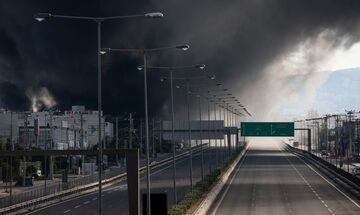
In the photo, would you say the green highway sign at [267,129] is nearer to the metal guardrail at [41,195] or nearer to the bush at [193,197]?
the metal guardrail at [41,195]

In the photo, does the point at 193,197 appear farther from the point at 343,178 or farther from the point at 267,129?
the point at 267,129

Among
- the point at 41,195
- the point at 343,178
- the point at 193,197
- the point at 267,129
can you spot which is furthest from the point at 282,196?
the point at 267,129

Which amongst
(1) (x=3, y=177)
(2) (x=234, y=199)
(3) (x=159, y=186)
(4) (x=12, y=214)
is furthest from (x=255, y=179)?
(4) (x=12, y=214)

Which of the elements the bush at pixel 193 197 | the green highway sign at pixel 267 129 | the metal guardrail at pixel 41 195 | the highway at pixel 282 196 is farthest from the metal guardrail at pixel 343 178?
the metal guardrail at pixel 41 195

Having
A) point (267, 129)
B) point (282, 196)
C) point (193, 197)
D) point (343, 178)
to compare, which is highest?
point (267, 129)

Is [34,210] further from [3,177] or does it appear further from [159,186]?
[3,177]

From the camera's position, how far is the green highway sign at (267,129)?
160 metres

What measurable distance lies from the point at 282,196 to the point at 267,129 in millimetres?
87677

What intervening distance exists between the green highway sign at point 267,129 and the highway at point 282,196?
42.1 m

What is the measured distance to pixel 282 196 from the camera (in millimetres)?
73938

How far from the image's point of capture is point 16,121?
184 meters

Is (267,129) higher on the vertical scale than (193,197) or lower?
higher

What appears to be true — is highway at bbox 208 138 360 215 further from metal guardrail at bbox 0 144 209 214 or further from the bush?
metal guardrail at bbox 0 144 209 214

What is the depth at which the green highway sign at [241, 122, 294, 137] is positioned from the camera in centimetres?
16050
